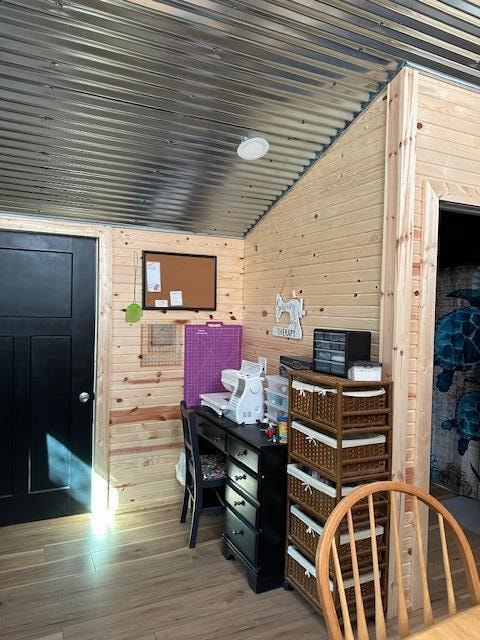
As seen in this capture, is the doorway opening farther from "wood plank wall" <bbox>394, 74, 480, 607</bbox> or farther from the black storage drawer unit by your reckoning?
the black storage drawer unit

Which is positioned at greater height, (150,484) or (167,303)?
(167,303)

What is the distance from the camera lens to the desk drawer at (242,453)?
2432 millimetres

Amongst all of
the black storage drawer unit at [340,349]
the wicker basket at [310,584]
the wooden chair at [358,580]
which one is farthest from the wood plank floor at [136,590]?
the black storage drawer unit at [340,349]

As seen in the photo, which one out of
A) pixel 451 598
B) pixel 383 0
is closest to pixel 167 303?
pixel 383 0

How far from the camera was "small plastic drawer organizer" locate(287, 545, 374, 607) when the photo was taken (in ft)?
6.81

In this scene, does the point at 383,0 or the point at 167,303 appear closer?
the point at 383,0

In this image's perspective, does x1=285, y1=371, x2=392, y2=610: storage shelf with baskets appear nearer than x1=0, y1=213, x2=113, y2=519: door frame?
Yes

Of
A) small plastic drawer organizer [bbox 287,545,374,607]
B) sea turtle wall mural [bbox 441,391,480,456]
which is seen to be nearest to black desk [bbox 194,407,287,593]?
small plastic drawer organizer [bbox 287,545,374,607]

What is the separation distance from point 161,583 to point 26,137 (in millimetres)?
2514

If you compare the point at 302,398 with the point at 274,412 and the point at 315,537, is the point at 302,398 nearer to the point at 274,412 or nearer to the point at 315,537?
the point at 274,412

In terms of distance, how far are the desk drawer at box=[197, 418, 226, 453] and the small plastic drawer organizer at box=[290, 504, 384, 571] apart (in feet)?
2.11

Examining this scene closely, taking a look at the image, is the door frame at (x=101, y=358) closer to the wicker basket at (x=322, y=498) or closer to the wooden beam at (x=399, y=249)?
the wicker basket at (x=322, y=498)

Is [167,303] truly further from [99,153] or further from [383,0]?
[383,0]

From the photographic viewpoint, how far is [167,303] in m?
3.39
